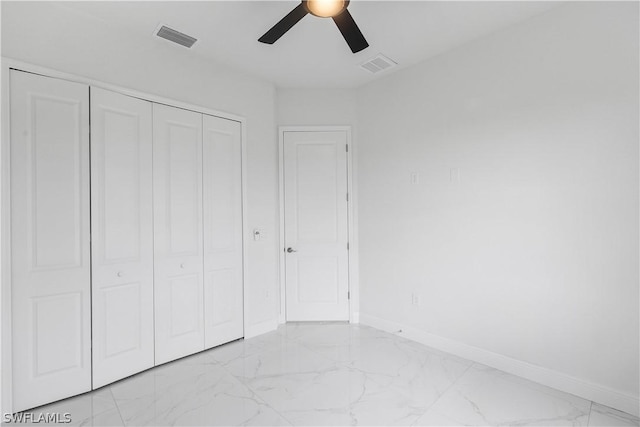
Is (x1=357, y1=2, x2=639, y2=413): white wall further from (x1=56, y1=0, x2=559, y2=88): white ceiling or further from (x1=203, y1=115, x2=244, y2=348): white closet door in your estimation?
(x1=203, y1=115, x2=244, y2=348): white closet door

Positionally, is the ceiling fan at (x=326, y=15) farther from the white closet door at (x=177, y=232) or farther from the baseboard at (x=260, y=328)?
the baseboard at (x=260, y=328)

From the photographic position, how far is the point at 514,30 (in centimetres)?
246

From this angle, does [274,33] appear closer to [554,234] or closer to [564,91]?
[564,91]

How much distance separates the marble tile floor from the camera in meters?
1.96

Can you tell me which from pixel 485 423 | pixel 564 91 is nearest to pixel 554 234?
pixel 564 91

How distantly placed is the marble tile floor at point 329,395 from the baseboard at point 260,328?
1.06 ft

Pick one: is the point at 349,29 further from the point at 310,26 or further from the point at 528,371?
the point at 528,371

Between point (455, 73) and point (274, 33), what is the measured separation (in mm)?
1751

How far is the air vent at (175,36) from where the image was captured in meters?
2.50

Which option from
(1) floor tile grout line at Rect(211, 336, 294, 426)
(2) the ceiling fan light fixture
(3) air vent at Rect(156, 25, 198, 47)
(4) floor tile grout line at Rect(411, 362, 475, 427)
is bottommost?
(4) floor tile grout line at Rect(411, 362, 475, 427)

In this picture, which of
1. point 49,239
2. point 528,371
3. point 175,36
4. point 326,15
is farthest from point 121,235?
point 528,371

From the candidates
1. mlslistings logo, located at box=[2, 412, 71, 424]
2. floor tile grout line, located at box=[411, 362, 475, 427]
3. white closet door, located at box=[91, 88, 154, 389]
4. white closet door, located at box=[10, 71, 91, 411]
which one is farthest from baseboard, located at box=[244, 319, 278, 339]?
floor tile grout line, located at box=[411, 362, 475, 427]

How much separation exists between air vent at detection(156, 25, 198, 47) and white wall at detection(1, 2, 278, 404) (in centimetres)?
10

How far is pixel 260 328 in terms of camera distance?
3367 mm
